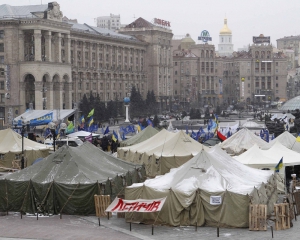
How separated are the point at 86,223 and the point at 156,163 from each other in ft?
34.6

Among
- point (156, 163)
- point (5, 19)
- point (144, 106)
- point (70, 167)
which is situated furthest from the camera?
point (144, 106)

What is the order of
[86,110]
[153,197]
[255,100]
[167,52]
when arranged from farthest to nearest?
1. [255,100]
2. [167,52]
3. [86,110]
4. [153,197]

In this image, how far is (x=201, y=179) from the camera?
2288cm

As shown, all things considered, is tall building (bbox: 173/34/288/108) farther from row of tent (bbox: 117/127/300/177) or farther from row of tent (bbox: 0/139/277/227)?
row of tent (bbox: 0/139/277/227)

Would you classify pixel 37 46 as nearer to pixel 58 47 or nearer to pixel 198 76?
pixel 58 47

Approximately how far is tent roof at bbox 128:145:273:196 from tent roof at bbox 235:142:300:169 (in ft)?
13.7

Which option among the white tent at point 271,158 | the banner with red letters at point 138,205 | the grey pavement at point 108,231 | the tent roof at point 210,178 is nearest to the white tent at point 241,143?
the white tent at point 271,158

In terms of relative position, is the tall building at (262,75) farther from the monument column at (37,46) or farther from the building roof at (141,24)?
the monument column at (37,46)

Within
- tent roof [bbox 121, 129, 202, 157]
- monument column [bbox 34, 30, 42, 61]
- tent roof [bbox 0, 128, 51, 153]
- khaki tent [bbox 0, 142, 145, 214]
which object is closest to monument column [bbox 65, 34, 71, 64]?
monument column [bbox 34, 30, 42, 61]

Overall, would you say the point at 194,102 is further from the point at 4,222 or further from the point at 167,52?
the point at 4,222

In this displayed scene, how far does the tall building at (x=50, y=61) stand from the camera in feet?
261

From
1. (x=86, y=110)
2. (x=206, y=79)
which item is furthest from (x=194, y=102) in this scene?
(x=86, y=110)

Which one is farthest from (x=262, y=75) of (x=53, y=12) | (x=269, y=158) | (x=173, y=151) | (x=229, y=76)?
(x=269, y=158)

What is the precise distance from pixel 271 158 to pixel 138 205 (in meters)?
9.47
